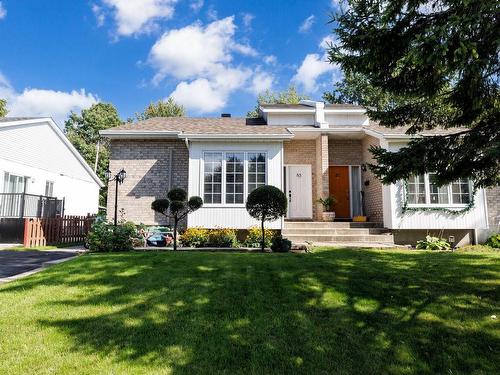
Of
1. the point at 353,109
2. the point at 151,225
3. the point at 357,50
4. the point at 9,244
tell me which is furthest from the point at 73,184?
the point at 357,50

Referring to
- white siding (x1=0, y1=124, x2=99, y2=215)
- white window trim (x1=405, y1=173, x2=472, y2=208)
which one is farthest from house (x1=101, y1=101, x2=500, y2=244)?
white siding (x1=0, y1=124, x2=99, y2=215)

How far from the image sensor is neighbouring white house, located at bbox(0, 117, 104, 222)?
14109 mm

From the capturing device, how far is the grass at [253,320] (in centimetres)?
305

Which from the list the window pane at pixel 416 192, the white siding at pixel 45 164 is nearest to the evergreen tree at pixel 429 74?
the window pane at pixel 416 192

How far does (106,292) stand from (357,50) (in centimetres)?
567

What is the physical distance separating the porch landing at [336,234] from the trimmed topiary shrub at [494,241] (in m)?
3.42

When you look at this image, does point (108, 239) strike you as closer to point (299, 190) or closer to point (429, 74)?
point (299, 190)

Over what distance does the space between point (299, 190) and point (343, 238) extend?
339 cm

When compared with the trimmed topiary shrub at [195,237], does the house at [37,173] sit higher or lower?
higher

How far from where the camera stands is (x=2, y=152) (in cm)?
1516

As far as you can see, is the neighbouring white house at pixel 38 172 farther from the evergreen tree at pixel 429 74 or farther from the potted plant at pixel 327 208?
the evergreen tree at pixel 429 74

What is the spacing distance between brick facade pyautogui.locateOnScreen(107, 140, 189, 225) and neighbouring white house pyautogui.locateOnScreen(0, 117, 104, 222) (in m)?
3.89

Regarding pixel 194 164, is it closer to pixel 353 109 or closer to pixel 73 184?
pixel 353 109

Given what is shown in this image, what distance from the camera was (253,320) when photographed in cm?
388
